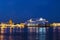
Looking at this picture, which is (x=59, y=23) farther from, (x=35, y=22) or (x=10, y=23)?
(x=10, y=23)

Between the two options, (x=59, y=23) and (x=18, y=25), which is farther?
(x=59, y=23)

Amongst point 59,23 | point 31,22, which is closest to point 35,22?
point 31,22

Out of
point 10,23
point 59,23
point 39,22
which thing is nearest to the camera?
point 10,23

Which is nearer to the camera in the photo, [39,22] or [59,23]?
[39,22]

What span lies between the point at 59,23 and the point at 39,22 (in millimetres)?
16674

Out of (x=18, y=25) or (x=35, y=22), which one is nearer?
(x=18, y=25)

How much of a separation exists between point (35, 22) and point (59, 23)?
1731cm

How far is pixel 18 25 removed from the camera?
11138 cm

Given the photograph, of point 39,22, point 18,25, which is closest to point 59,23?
point 39,22

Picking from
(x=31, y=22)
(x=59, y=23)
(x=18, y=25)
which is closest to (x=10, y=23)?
(x=18, y=25)

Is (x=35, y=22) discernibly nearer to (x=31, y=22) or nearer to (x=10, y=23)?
(x=31, y=22)

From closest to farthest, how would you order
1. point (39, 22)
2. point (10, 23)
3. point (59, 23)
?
1. point (10, 23)
2. point (39, 22)
3. point (59, 23)

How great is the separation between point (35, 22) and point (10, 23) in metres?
23.0

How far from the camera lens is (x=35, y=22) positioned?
130 meters
